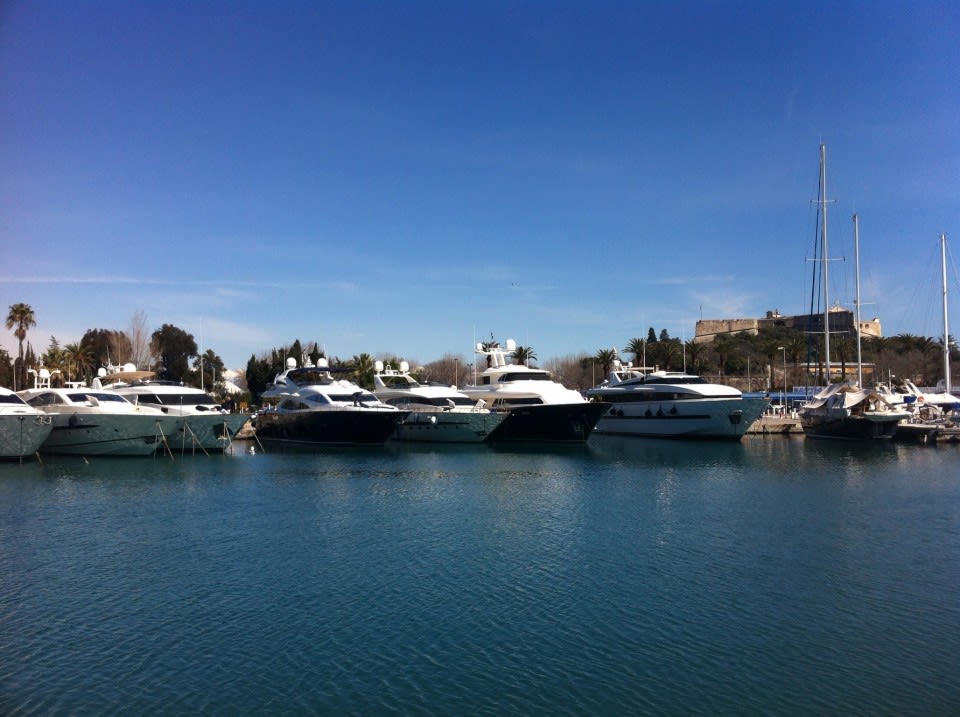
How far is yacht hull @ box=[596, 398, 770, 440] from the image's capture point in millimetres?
51500

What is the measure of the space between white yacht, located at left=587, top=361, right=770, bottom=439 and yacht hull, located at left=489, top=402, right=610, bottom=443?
2100 mm

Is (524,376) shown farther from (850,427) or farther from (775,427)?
(775,427)

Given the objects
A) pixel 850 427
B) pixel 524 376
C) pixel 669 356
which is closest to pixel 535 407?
pixel 524 376

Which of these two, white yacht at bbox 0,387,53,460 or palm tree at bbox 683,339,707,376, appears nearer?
white yacht at bbox 0,387,53,460

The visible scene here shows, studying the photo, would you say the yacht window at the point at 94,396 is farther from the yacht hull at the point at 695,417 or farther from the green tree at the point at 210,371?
the green tree at the point at 210,371

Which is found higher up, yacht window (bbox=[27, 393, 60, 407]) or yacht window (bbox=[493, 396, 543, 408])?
yacht window (bbox=[493, 396, 543, 408])

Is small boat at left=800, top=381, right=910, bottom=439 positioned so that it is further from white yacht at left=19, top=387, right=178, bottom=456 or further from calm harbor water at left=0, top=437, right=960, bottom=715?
white yacht at left=19, top=387, right=178, bottom=456

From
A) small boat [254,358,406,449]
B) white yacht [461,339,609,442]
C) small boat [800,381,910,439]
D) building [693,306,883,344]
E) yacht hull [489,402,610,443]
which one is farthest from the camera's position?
building [693,306,883,344]

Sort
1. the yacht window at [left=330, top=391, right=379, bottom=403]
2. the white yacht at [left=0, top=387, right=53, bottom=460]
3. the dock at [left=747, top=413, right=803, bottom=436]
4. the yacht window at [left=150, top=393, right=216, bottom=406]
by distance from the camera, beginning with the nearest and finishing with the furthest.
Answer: the white yacht at [left=0, top=387, right=53, bottom=460]
the yacht window at [left=150, top=393, right=216, bottom=406]
the yacht window at [left=330, top=391, right=379, bottom=403]
the dock at [left=747, top=413, right=803, bottom=436]

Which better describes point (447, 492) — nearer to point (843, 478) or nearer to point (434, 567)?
point (434, 567)

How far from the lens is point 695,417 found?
173 ft

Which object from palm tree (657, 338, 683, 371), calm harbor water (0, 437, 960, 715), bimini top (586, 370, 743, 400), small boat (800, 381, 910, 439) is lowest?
calm harbor water (0, 437, 960, 715)

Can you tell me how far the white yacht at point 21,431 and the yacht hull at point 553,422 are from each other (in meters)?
25.2

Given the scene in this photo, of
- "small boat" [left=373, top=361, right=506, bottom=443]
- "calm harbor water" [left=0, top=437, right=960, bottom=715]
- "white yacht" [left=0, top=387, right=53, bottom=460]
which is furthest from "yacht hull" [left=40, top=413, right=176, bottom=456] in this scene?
"small boat" [left=373, top=361, right=506, bottom=443]
